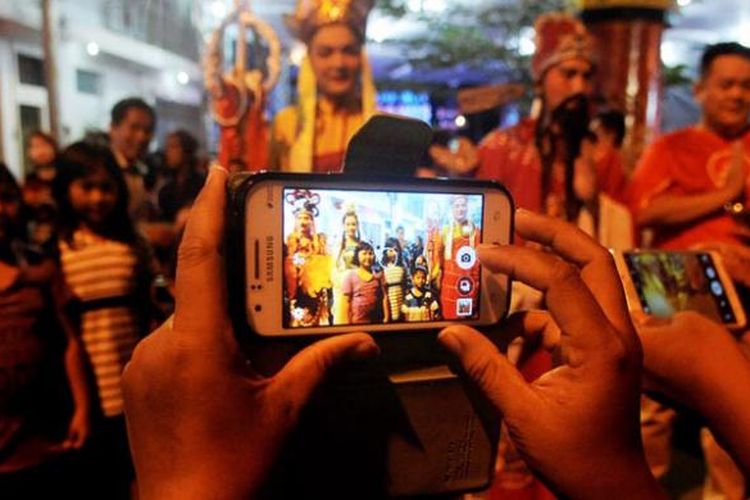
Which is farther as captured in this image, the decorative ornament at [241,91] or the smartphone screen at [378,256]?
the decorative ornament at [241,91]

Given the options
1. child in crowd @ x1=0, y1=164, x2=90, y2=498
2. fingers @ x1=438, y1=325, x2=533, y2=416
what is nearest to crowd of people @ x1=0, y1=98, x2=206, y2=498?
child in crowd @ x1=0, y1=164, x2=90, y2=498

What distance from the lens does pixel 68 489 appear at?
1.78 meters

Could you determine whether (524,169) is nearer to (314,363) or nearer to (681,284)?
(681,284)

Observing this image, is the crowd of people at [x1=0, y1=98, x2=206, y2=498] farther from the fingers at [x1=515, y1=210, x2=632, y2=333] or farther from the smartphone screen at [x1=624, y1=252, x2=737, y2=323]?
the fingers at [x1=515, y1=210, x2=632, y2=333]

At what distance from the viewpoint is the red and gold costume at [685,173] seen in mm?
2045

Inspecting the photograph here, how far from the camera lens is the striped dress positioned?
1.81 m

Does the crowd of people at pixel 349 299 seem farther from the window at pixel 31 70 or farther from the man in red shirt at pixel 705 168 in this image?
the window at pixel 31 70

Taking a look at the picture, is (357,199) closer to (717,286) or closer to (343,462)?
(343,462)

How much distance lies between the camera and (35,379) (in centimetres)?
165

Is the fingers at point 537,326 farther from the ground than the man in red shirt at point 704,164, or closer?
closer

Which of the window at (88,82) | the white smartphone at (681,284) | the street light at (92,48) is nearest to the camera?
the white smartphone at (681,284)

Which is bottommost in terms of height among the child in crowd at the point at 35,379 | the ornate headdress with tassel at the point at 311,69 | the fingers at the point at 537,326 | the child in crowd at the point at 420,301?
the child in crowd at the point at 35,379

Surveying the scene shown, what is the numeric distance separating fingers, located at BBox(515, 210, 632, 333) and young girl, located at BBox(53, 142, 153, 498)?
4.68ft

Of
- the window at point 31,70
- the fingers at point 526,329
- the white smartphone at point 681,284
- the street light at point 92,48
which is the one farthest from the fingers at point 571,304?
the street light at point 92,48
